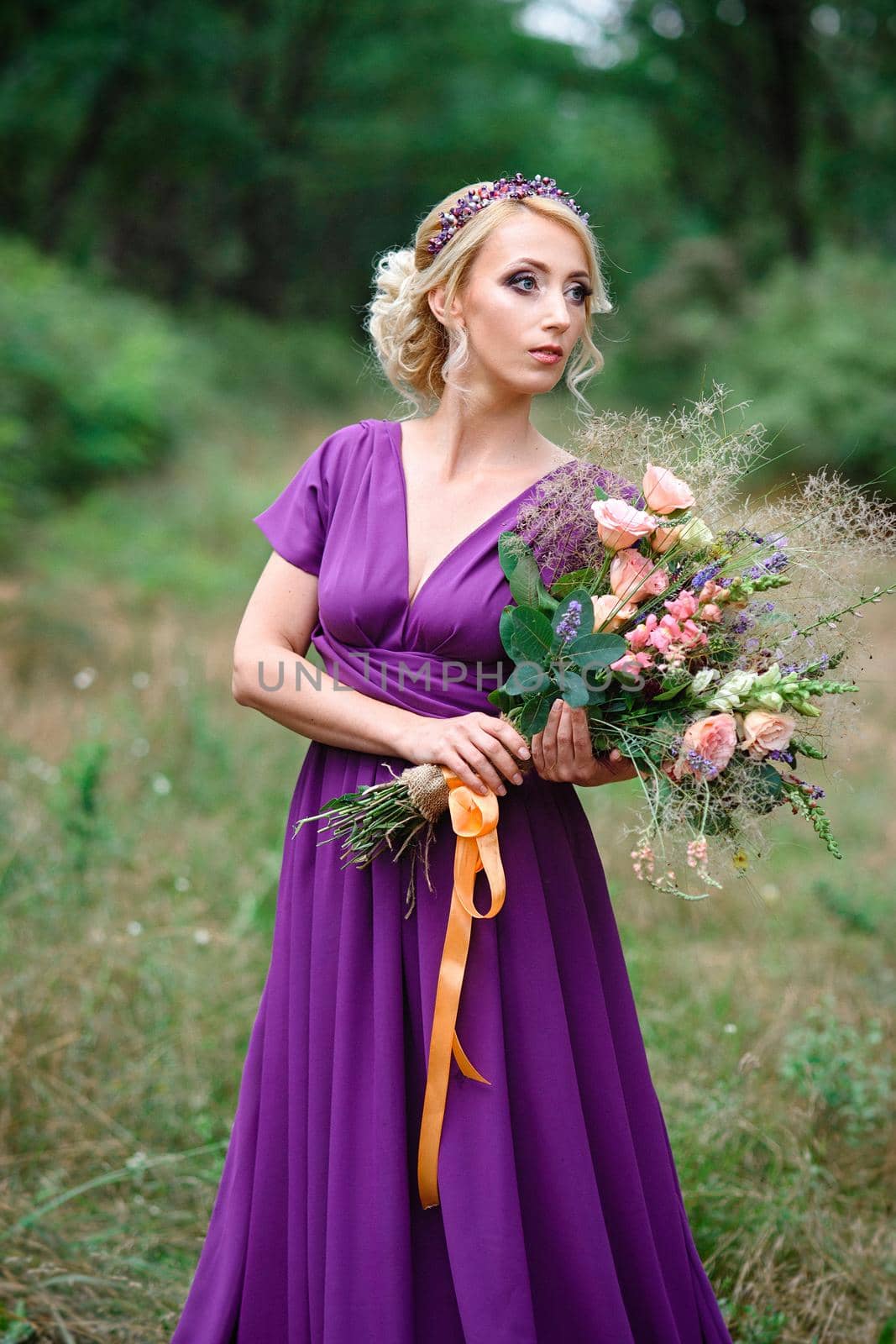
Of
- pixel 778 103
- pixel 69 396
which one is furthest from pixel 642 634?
pixel 778 103

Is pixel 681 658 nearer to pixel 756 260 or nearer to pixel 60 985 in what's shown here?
pixel 60 985

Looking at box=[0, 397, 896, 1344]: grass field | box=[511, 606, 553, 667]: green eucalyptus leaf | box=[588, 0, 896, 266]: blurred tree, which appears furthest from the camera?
box=[588, 0, 896, 266]: blurred tree

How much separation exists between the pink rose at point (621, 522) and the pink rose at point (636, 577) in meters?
0.03

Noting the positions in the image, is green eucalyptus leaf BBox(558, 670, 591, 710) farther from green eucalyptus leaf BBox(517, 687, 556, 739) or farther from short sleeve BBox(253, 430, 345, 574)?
short sleeve BBox(253, 430, 345, 574)

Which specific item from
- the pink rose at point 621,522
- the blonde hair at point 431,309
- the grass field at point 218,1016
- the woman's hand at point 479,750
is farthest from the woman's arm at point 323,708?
the grass field at point 218,1016

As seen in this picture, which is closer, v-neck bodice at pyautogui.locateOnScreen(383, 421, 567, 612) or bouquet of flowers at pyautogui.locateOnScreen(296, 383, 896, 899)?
bouquet of flowers at pyautogui.locateOnScreen(296, 383, 896, 899)

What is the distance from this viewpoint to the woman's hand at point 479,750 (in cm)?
196

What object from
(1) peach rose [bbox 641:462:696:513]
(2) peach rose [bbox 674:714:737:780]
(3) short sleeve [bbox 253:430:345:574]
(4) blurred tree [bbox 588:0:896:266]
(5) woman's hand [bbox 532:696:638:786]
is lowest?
(2) peach rose [bbox 674:714:737:780]

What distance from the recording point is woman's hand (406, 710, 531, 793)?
1963mm

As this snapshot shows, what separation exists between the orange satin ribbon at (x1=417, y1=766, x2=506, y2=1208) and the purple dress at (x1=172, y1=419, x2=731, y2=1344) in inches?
1.3

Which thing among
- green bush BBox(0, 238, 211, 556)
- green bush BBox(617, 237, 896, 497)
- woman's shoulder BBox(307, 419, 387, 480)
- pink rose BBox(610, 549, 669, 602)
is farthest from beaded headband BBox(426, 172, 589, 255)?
green bush BBox(617, 237, 896, 497)

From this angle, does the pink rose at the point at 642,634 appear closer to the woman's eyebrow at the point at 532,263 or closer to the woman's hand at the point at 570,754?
the woman's hand at the point at 570,754

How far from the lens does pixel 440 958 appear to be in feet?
6.82

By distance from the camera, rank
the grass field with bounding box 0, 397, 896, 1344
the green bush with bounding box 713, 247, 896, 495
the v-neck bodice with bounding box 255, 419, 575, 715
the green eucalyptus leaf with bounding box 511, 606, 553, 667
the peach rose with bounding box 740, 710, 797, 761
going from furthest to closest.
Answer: the green bush with bounding box 713, 247, 896, 495, the grass field with bounding box 0, 397, 896, 1344, the v-neck bodice with bounding box 255, 419, 575, 715, the green eucalyptus leaf with bounding box 511, 606, 553, 667, the peach rose with bounding box 740, 710, 797, 761
